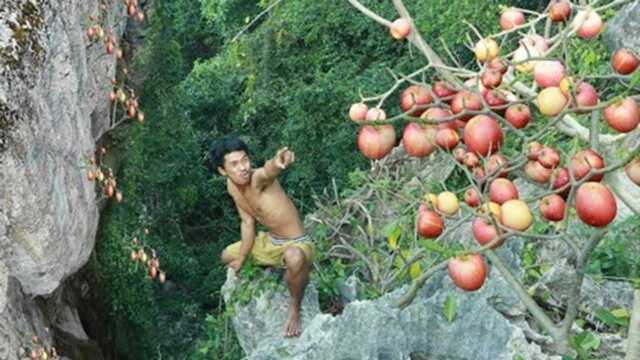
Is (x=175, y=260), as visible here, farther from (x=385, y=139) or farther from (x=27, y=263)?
(x=385, y=139)

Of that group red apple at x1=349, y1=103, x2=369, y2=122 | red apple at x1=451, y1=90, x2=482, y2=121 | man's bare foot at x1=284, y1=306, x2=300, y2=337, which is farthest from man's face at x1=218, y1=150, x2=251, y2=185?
red apple at x1=451, y1=90, x2=482, y2=121

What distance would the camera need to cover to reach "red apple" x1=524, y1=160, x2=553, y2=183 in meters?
1.91

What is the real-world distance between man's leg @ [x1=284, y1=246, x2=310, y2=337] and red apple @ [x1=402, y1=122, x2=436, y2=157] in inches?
86.6

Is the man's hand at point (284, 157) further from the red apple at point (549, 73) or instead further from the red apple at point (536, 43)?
the red apple at point (549, 73)

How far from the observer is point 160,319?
7680 millimetres

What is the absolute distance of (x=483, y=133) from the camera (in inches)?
73.7

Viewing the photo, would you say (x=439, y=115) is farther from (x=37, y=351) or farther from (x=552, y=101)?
(x=37, y=351)

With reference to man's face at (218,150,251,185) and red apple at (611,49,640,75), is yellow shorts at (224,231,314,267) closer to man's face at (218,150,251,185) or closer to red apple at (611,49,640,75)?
man's face at (218,150,251,185)

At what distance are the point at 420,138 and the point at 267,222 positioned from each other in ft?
8.00

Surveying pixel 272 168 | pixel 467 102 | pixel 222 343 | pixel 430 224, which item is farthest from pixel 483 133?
pixel 222 343

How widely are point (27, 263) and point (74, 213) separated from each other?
60 cm

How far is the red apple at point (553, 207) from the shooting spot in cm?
190

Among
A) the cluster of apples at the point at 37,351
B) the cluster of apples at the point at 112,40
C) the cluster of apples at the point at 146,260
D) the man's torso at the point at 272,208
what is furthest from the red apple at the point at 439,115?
the cluster of apples at the point at 146,260

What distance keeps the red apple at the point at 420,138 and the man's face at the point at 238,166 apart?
224cm
